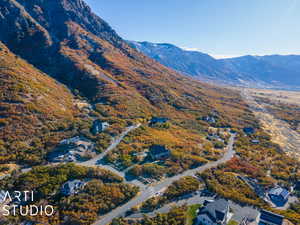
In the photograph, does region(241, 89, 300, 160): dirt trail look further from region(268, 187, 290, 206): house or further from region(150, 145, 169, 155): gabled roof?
region(150, 145, 169, 155): gabled roof

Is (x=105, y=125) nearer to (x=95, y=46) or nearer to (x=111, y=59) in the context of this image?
(x=111, y=59)

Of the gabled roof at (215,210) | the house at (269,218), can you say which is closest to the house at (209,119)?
the house at (269,218)

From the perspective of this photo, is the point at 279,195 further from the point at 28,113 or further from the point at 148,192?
the point at 28,113

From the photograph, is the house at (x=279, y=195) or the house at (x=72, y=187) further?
the house at (x=279, y=195)

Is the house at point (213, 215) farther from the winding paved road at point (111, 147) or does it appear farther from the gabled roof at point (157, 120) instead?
the gabled roof at point (157, 120)

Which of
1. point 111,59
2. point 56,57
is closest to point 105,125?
point 56,57

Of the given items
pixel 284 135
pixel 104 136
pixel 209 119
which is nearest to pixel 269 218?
pixel 104 136

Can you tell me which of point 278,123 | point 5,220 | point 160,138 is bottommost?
point 5,220

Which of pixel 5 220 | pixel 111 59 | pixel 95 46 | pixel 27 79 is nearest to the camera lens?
pixel 5 220
